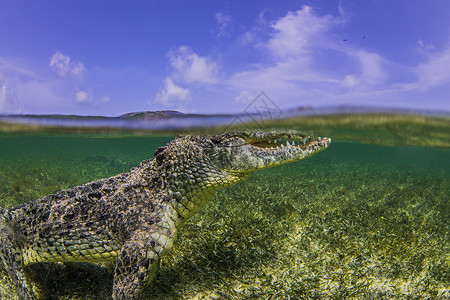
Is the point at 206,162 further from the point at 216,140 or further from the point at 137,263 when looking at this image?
the point at 137,263

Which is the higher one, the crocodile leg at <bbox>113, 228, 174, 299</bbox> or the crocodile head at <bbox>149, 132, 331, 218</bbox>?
the crocodile head at <bbox>149, 132, 331, 218</bbox>

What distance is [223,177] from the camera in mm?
3549

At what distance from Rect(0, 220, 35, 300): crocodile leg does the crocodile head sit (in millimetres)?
2101

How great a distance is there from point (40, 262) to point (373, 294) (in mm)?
4510

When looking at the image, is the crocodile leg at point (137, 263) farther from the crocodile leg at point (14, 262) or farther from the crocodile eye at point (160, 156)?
the crocodile leg at point (14, 262)

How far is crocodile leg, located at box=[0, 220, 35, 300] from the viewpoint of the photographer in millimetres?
3420

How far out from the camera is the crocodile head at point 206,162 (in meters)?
3.43

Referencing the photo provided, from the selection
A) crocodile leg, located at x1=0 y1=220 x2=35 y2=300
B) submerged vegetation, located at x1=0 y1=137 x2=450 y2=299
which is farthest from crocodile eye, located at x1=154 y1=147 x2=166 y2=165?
crocodile leg, located at x1=0 y1=220 x2=35 y2=300

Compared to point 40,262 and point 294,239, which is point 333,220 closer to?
point 294,239

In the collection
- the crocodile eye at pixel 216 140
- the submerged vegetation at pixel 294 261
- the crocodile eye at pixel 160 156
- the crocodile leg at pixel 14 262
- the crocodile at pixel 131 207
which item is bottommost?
the submerged vegetation at pixel 294 261

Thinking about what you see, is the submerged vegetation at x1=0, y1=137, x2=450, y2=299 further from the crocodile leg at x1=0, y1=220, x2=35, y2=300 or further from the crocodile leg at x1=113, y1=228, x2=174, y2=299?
the crocodile leg at x1=113, y1=228, x2=174, y2=299

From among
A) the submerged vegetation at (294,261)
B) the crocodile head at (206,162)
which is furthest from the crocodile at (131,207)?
the submerged vegetation at (294,261)

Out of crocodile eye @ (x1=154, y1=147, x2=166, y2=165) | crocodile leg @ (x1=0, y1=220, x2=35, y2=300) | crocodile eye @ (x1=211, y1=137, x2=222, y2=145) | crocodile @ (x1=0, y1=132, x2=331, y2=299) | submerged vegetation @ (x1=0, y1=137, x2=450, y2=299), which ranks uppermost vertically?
crocodile eye @ (x1=211, y1=137, x2=222, y2=145)

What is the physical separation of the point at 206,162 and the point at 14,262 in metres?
2.85
